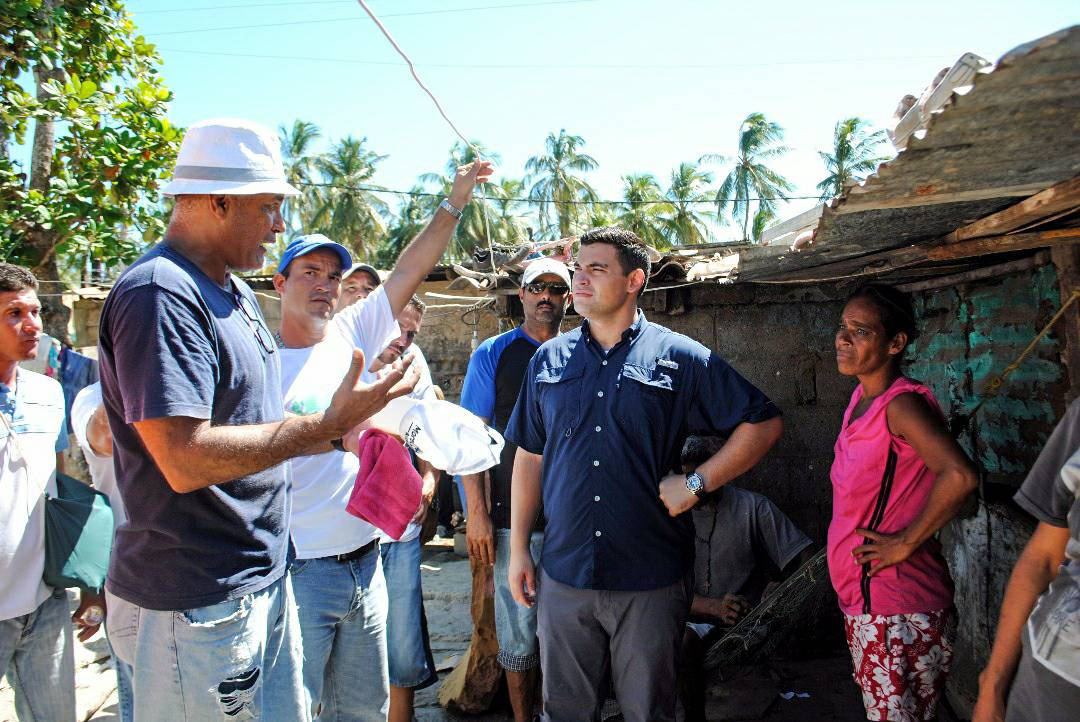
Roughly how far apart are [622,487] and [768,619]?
196cm

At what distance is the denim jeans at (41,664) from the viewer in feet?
9.27

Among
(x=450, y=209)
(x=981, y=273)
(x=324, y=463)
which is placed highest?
(x=450, y=209)

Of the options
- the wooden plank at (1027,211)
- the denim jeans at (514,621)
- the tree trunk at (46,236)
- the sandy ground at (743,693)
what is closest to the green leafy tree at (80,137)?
the tree trunk at (46,236)

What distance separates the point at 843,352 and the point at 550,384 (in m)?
1.20

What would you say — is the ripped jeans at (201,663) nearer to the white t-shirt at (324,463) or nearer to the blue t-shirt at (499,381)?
the white t-shirt at (324,463)

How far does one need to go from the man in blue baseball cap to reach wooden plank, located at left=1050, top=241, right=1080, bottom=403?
2281mm

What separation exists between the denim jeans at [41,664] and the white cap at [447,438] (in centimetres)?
173

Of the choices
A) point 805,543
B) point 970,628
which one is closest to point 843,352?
point 970,628

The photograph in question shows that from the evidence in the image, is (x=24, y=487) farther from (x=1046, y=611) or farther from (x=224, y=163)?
(x=1046, y=611)

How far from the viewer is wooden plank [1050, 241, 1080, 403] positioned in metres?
2.78

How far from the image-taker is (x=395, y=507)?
249 cm

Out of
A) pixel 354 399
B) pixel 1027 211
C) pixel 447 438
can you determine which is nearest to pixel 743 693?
pixel 447 438

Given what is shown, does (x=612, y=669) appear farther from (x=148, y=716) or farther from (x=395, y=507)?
(x=148, y=716)

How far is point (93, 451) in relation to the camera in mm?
3031
